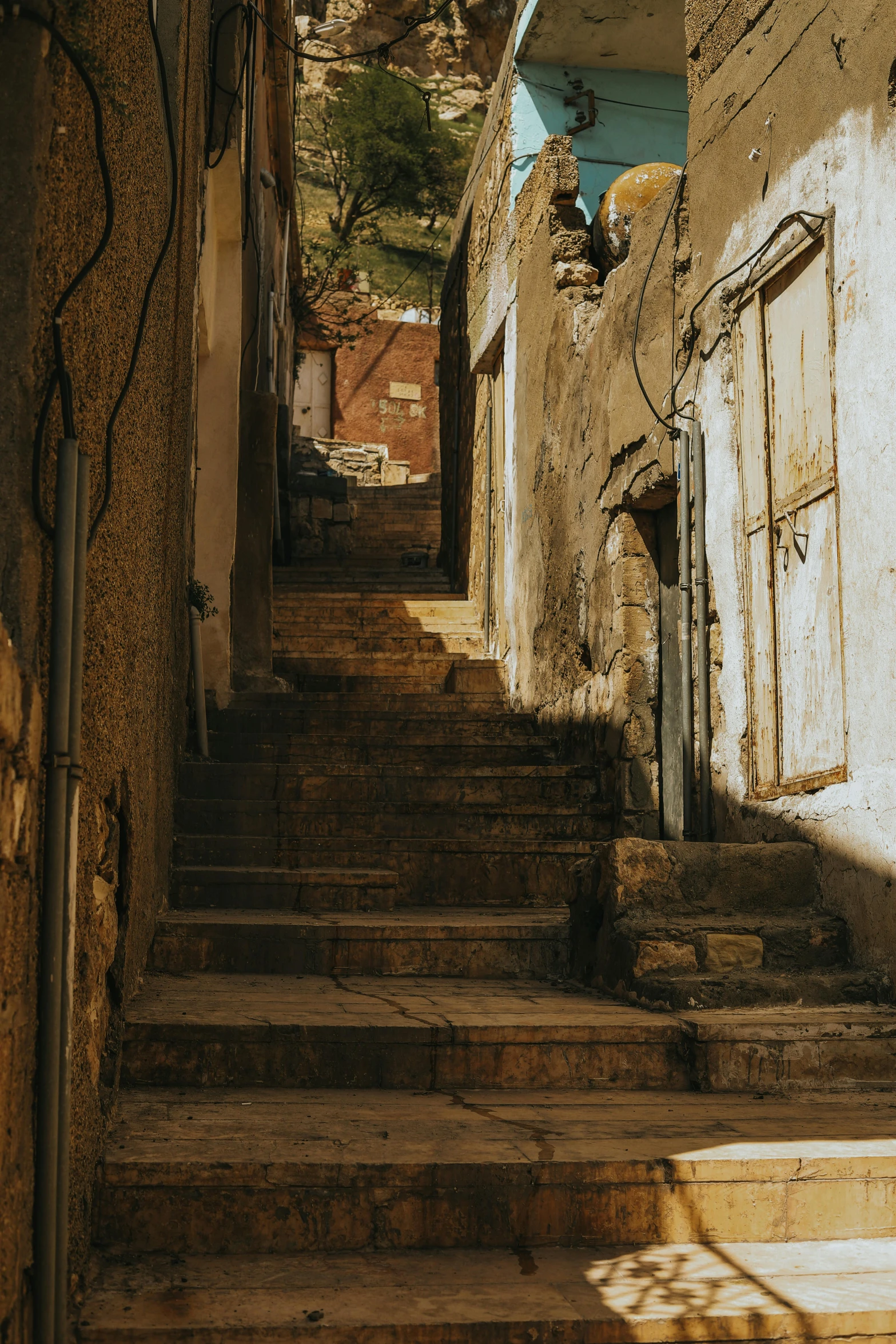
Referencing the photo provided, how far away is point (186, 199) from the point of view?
4.85 metres

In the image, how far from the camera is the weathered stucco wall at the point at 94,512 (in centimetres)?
204

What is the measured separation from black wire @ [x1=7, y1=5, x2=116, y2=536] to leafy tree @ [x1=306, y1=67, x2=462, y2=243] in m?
26.0

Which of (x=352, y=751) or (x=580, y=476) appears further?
(x=580, y=476)

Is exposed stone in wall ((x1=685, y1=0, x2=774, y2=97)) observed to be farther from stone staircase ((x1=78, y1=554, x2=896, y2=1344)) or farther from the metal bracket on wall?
the metal bracket on wall

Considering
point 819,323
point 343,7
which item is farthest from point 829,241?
point 343,7

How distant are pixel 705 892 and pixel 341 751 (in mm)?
2826

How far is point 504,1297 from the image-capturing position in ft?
7.98

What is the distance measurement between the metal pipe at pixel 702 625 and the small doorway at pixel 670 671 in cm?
60

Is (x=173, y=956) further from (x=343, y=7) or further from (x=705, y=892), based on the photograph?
(x=343, y=7)

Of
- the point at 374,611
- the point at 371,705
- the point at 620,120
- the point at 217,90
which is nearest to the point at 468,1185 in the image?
the point at 371,705

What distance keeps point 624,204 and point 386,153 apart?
68.7ft

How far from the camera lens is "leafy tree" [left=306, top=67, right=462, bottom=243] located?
27.1 metres

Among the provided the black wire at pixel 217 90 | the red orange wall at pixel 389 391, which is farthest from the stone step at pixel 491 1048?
the red orange wall at pixel 389 391

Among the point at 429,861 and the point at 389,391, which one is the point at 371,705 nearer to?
the point at 429,861
